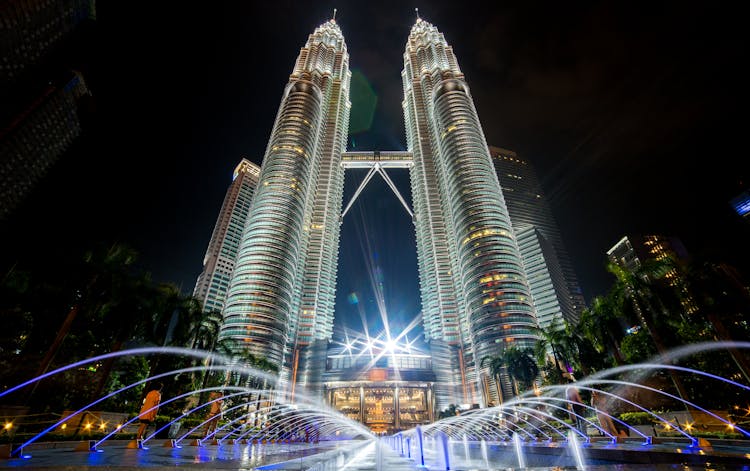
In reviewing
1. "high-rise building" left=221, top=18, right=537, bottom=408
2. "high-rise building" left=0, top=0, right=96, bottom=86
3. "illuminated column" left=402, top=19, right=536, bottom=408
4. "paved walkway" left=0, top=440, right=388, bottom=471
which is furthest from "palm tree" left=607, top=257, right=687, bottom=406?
"high-rise building" left=0, top=0, right=96, bottom=86

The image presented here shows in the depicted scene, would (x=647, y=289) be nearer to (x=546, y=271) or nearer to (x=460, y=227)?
(x=460, y=227)

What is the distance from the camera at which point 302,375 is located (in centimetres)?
13762

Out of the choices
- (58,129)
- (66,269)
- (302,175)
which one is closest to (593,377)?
(66,269)

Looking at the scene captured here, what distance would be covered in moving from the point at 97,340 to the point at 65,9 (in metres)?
81.5

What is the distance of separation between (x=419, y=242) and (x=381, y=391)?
3256 inches

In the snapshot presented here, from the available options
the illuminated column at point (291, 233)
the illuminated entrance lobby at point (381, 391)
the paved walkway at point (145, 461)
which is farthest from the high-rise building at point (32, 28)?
the illuminated entrance lobby at point (381, 391)

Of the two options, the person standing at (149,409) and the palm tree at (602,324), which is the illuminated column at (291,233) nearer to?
the person standing at (149,409)

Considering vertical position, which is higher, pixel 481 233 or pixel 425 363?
pixel 481 233

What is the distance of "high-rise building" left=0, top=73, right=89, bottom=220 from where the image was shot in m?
87.1

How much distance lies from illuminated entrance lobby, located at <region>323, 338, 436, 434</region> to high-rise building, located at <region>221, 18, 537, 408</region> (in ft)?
11.7

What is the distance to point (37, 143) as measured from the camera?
100375 millimetres

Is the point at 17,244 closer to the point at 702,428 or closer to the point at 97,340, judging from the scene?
the point at 97,340

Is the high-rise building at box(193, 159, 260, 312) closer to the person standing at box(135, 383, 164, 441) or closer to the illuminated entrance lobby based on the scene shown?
the illuminated entrance lobby

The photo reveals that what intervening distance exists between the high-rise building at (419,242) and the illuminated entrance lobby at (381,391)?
3.56m
